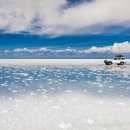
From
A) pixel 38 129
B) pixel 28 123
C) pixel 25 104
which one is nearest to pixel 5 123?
pixel 28 123

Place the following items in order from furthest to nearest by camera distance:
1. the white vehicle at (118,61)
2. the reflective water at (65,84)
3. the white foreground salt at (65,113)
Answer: the white vehicle at (118,61)
the reflective water at (65,84)
the white foreground salt at (65,113)

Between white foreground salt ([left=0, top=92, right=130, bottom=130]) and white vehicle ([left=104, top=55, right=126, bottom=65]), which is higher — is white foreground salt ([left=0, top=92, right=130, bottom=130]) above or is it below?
below

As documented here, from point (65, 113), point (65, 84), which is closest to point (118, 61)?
point (65, 84)

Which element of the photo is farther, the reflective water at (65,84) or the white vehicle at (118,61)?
the white vehicle at (118,61)

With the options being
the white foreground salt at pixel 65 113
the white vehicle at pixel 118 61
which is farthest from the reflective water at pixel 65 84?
the white vehicle at pixel 118 61

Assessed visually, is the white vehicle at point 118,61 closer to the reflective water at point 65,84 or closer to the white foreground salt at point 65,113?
the reflective water at point 65,84

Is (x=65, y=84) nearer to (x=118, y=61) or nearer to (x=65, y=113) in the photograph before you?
(x=65, y=113)

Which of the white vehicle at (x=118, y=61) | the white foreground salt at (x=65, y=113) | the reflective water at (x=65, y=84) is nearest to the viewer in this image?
the white foreground salt at (x=65, y=113)

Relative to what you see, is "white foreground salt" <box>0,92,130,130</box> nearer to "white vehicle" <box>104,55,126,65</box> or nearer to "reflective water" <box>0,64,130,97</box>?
"reflective water" <box>0,64,130,97</box>

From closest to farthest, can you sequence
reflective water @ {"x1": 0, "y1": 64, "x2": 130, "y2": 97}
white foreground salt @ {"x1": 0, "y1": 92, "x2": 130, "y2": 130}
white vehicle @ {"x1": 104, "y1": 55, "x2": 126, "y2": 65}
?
white foreground salt @ {"x1": 0, "y1": 92, "x2": 130, "y2": 130} → reflective water @ {"x1": 0, "y1": 64, "x2": 130, "y2": 97} → white vehicle @ {"x1": 104, "y1": 55, "x2": 126, "y2": 65}

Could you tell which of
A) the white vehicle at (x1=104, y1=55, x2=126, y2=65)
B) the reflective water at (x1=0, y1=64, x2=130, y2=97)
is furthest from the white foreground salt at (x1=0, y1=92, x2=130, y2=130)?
the white vehicle at (x1=104, y1=55, x2=126, y2=65)

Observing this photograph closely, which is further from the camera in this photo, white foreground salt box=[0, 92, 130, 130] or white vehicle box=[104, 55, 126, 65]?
white vehicle box=[104, 55, 126, 65]

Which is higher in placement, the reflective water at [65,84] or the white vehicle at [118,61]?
the white vehicle at [118,61]

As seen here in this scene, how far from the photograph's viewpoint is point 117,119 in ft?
30.6
